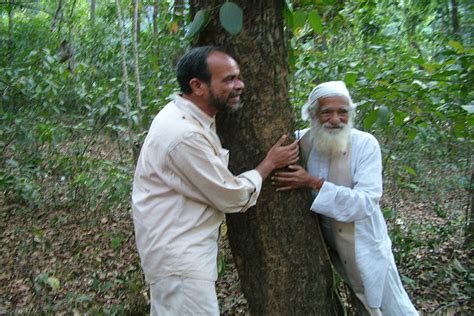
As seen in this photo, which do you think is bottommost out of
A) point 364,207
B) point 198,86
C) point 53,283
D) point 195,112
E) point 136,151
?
point 53,283

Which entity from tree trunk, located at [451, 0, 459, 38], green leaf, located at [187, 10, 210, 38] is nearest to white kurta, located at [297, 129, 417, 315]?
green leaf, located at [187, 10, 210, 38]

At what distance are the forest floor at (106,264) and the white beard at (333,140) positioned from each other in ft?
5.86

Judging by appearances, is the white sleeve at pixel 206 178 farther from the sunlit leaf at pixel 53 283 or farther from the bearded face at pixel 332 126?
the sunlit leaf at pixel 53 283

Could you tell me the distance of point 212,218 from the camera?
2074 mm

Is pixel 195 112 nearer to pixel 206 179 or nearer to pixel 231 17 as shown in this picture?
pixel 206 179

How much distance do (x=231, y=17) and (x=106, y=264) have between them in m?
3.45

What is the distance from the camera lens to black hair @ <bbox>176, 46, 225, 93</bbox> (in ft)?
6.64

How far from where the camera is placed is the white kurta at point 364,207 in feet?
7.25

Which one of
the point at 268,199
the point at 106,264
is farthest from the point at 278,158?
the point at 106,264

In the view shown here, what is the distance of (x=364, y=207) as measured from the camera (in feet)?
7.29

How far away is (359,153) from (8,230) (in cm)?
454

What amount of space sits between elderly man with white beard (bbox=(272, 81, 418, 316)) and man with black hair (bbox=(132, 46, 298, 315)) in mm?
369

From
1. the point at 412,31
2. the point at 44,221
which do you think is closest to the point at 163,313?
the point at 44,221

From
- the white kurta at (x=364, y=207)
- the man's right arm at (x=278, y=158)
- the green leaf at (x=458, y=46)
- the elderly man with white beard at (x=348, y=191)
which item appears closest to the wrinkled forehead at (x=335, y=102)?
the elderly man with white beard at (x=348, y=191)
